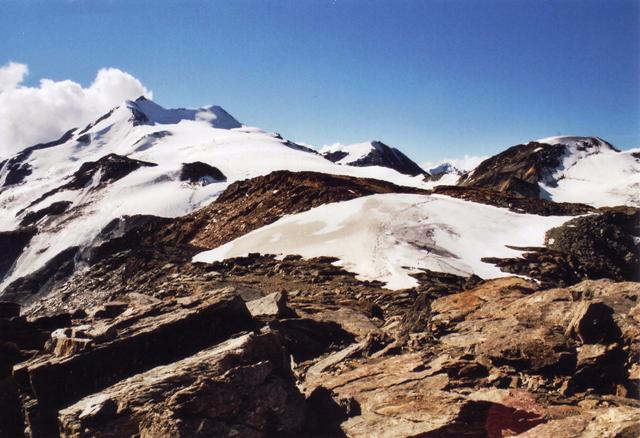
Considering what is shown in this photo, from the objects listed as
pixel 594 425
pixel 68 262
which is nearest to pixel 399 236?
pixel 594 425

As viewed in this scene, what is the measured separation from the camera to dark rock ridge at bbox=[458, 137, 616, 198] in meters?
74.3

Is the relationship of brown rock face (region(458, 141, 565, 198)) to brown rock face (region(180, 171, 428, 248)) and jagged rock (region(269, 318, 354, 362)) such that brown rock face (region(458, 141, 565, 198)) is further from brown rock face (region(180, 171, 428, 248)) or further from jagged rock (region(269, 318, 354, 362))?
jagged rock (region(269, 318, 354, 362))

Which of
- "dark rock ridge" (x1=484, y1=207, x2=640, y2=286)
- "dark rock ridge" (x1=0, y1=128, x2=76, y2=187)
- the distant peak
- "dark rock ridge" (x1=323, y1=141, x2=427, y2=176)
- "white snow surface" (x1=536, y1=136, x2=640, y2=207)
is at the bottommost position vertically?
"dark rock ridge" (x1=484, y1=207, x2=640, y2=286)

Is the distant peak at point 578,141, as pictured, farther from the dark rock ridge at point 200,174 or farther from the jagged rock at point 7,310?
the jagged rock at point 7,310

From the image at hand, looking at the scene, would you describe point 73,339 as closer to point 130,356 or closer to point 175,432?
point 130,356

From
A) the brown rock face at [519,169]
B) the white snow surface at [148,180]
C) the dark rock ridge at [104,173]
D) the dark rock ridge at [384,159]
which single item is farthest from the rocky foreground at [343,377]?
the dark rock ridge at [384,159]

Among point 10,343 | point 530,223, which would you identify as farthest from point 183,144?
point 10,343

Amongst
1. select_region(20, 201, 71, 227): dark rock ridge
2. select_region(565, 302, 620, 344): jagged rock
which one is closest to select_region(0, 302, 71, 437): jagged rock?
select_region(565, 302, 620, 344): jagged rock

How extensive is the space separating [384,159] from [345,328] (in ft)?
573

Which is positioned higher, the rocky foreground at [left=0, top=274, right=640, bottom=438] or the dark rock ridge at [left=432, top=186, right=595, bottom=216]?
the dark rock ridge at [left=432, top=186, right=595, bottom=216]

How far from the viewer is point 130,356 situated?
32.3ft

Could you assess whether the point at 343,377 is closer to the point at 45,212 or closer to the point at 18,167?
the point at 45,212

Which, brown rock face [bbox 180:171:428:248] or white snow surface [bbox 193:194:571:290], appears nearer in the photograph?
white snow surface [bbox 193:194:571:290]

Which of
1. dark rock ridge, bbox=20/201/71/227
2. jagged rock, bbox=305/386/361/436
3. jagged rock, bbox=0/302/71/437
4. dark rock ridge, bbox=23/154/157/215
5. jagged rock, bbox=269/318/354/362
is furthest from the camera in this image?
dark rock ridge, bbox=23/154/157/215
